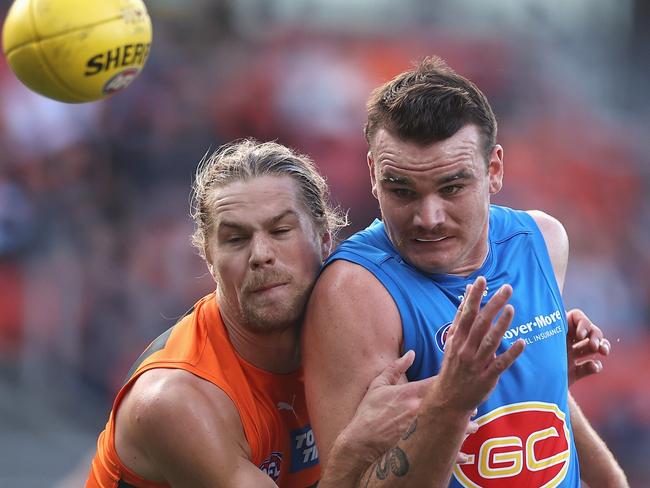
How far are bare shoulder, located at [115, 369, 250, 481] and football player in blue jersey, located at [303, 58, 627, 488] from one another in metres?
0.38

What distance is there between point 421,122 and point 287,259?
2.31 feet

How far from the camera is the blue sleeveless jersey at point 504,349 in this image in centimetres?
323

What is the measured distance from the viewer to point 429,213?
3.23 m

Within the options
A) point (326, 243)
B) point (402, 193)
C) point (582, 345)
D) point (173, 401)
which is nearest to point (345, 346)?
point (402, 193)

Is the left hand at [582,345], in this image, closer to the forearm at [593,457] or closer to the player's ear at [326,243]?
the forearm at [593,457]

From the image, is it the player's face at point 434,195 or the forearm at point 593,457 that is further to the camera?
the forearm at point 593,457

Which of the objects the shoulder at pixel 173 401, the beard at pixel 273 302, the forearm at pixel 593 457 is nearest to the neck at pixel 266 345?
the beard at pixel 273 302

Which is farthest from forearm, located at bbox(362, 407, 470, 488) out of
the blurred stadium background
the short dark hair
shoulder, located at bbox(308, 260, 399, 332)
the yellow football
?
the blurred stadium background

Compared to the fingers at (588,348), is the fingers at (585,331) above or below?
above

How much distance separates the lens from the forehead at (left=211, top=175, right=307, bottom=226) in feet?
11.7

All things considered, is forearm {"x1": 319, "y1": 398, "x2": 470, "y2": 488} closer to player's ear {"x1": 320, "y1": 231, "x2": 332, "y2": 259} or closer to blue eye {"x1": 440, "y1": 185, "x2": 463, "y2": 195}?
blue eye {"x1": 440, "y1": 185, "x2": 463, "y2": 195}

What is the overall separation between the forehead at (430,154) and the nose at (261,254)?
1.63 ft

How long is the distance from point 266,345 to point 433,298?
0.73 metres

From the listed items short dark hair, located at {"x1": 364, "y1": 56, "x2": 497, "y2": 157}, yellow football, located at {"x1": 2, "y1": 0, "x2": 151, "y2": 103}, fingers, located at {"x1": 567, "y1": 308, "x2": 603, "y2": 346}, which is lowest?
fingers, located at {"x1": 567, "y1": 308, "x2": 603, "y2": 346}
